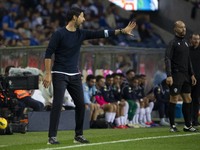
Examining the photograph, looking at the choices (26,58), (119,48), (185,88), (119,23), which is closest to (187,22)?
(119,23)

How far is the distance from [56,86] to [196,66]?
451 centimetres

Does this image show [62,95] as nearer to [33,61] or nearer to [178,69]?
[178,69]

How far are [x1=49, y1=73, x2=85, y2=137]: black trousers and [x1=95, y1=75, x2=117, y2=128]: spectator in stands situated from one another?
4383mm

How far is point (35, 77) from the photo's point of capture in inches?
332

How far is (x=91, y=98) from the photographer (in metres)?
10.8

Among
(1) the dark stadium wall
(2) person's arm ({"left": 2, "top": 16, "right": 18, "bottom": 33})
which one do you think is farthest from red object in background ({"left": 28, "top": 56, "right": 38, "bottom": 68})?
(1) the dark stadium wall

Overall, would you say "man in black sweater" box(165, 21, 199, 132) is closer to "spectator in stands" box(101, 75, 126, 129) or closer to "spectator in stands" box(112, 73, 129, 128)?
"spectator in stands" box(101, 75, 126, 129)

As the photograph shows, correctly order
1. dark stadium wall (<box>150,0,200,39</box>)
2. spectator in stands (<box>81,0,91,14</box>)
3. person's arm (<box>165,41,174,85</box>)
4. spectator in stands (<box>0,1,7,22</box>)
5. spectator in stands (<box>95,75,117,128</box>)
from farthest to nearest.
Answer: spectator in stands (<box>81,0,91,14</box>) < dark stadium wall (<box>150,0,200,39</box>) < spectator in stands (<box>0,1,7,22</box>) < spectator in stands (<box>95,75,117,128</box>) < person's arm (<box>165,41,174,85</box>)

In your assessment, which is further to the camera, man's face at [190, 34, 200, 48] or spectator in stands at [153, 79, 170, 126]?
spectator in stands at [153, 79, 170, 126]

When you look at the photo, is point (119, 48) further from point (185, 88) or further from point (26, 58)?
point (185, 88)

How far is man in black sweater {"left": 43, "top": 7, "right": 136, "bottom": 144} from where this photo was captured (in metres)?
5.86

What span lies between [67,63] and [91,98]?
16.3ft

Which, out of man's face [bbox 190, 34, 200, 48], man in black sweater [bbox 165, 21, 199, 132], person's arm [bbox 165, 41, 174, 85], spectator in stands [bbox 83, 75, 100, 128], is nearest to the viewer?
person's arm [bbox 165, 41, 174, 85]

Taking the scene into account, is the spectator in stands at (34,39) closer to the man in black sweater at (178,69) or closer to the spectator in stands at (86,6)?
the spectator in stands at (86,6)
